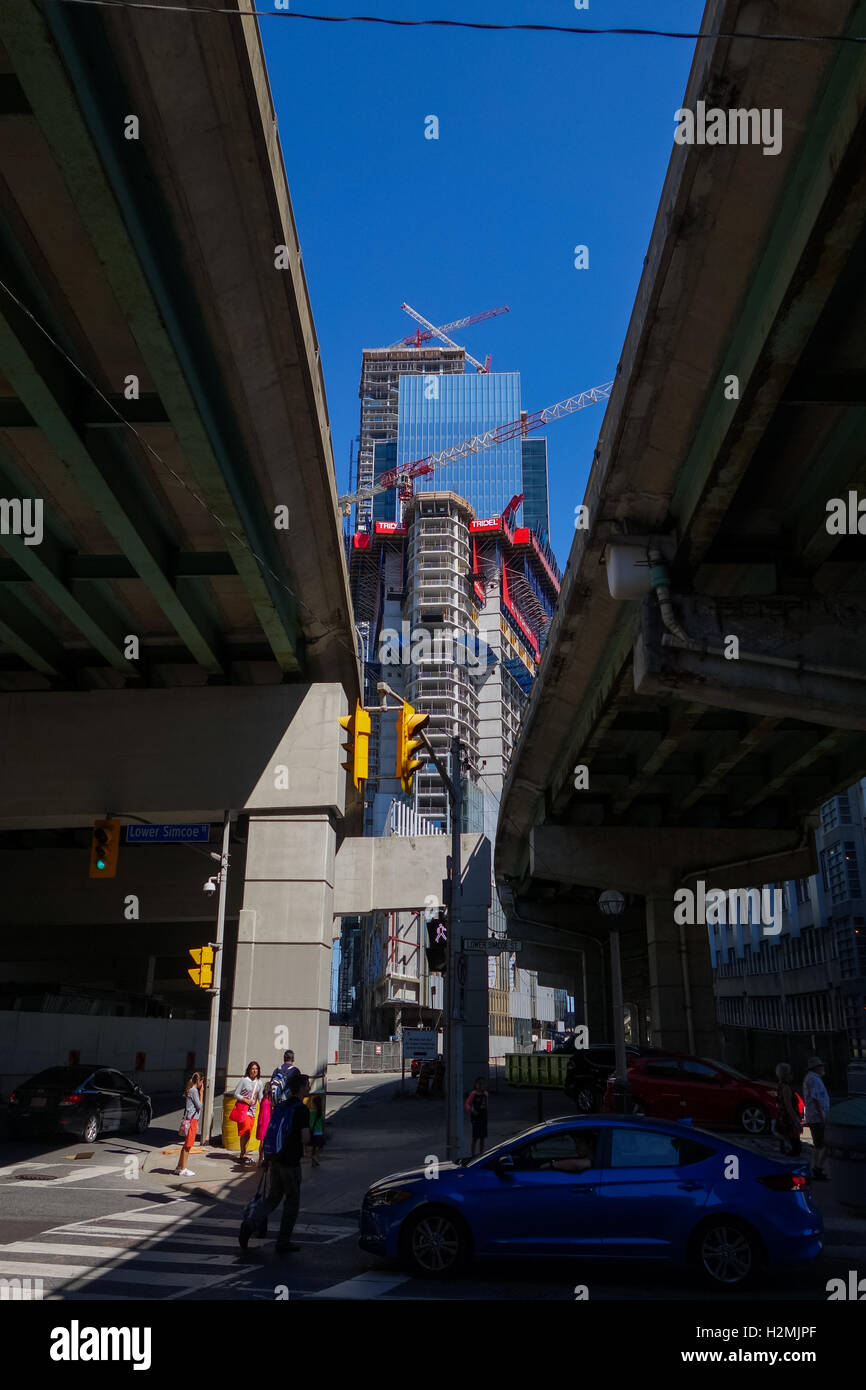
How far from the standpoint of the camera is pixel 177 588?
15.9 m

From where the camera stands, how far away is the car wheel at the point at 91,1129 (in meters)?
19.3

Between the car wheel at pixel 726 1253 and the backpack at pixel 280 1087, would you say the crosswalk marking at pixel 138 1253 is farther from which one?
the car wheel at pixel 726 1253

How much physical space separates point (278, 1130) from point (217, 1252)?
1.33 metres

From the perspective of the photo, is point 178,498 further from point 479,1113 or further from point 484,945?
point 479,1113

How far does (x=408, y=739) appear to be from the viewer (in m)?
13.6

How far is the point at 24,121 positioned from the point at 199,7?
1683 millimetres

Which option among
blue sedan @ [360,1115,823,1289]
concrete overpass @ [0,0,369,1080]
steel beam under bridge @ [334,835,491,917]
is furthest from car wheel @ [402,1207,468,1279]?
steel beam under bridge @ [334,835,491,917]

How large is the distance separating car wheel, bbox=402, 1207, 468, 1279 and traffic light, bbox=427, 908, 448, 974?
835 centimetres

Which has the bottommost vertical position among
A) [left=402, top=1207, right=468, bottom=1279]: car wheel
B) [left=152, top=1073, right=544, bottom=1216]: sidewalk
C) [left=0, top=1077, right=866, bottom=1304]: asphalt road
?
[left=152, top=1073, right=544, bottom=1216]: sidewalk

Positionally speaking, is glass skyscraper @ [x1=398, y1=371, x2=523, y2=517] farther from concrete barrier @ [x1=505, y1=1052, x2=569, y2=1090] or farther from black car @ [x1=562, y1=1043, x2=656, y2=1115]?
black car @ [x1=562, y1=1043, x2=656, y2=1115]

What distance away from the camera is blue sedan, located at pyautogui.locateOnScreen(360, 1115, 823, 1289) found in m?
7.88

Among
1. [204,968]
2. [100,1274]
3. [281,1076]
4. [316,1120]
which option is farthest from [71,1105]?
[100,1274]

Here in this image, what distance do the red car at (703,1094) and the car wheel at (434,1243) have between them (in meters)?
13.1
